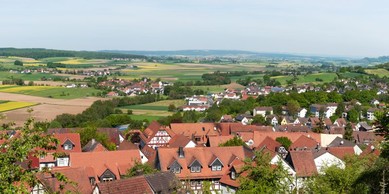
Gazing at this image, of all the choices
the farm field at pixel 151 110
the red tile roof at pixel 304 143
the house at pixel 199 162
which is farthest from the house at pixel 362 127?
the house at pixel 199 162

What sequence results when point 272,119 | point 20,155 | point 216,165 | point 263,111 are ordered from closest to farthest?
1. point 20,155
2. point 216,165
3. point 272,119
4. point 263,111

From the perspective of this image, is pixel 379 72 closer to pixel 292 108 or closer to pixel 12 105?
pixel 292 108

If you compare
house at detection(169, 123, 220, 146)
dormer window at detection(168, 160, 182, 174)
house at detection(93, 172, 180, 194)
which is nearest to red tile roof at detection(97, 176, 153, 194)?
house at detection(93, 172, 180, 194)

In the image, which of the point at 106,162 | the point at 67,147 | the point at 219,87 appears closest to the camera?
the point at 106,162

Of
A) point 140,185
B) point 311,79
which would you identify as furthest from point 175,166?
point 311,79

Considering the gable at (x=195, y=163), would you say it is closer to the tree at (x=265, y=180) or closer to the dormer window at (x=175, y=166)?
the dormer window at (x=175, y=166)

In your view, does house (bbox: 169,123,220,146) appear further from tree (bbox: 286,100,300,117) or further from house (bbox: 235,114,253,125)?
tree (bbox: 286,100,300,117)
